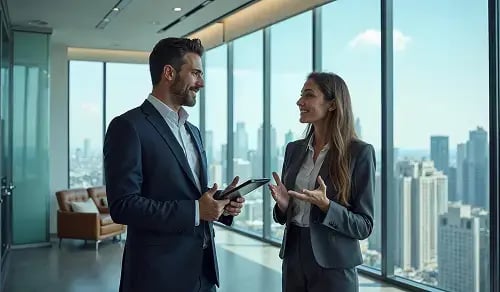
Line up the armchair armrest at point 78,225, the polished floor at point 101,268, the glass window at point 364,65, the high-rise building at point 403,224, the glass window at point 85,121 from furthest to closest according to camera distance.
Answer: the glass window at point 85,121, the armchair armrest at point 78,225, the glass window at point 364,65, the polished floor at point 101,268, the high-rise building at point 403,224

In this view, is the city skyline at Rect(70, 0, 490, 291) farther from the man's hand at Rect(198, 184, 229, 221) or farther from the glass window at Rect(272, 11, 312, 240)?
the man's hand at Rect(198, 184, 229, 221)

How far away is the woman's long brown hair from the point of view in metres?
2.17

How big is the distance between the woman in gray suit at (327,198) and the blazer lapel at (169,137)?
42cm

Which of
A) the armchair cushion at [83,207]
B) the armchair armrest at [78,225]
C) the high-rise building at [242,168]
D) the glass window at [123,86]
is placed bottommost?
the armchair armrest at [78,225]

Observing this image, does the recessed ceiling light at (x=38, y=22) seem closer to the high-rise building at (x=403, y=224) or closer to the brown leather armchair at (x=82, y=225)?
the brown leather armchair at (x=82, y=225)

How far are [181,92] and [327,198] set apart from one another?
0.71 m

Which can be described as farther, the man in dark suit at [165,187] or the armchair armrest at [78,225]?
the armchair armrest at [78,225]

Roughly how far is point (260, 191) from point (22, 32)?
14.6ft

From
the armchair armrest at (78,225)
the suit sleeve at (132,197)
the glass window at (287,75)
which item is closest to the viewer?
the suit sleeve at (132,197)

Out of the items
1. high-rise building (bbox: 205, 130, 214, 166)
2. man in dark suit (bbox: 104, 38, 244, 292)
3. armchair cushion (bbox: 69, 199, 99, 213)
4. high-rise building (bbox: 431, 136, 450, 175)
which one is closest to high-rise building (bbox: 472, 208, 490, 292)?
high-rise building (bbox: 431, 136, 450, 175)

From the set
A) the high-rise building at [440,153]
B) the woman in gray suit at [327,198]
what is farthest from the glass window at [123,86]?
the woman in gray suit at [327,198]

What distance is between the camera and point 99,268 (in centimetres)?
659

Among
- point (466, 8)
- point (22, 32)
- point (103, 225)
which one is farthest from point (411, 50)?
point (22, 32)

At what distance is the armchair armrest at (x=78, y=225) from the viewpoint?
26.5 feet
